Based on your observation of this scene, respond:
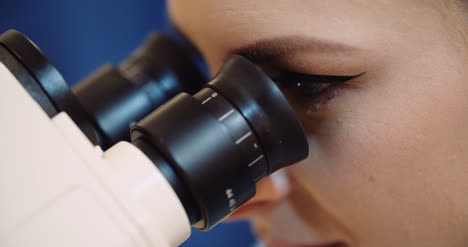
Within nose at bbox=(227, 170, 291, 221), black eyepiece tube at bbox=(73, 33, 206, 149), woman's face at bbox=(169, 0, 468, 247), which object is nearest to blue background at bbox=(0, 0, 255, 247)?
nose at bbox=(227, 170, 291, 221)

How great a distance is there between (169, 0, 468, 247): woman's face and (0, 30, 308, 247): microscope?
0.05m

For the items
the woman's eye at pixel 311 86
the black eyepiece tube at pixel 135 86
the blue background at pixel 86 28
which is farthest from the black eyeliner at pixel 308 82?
the blue background at pixel 86 28

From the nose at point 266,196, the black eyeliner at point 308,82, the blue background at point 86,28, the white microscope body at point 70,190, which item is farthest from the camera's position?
the blue background at point 86,28

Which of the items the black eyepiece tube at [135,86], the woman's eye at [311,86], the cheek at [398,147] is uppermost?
the black eyepiece tube at [135,86]

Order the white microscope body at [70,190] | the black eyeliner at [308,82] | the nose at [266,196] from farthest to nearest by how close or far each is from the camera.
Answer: the nose at [266,196] → the black eyeliner at [308,82] → the white microscope body at [70,190]

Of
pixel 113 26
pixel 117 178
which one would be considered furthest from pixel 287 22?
pixel 113 26

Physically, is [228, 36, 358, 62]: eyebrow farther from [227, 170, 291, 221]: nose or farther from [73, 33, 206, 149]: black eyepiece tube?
[227, 170, 291, 221]: nose

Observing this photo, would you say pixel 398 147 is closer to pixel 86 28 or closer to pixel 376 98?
pixel 376 98

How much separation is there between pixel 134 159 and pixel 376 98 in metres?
0.24

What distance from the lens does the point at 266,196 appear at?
810 mm

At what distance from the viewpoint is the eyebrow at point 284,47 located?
0.46 metres

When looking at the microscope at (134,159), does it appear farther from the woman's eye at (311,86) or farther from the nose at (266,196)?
the nose at (266,196)

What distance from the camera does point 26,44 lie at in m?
0.50

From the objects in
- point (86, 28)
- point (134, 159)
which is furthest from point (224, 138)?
point (86, 28)
